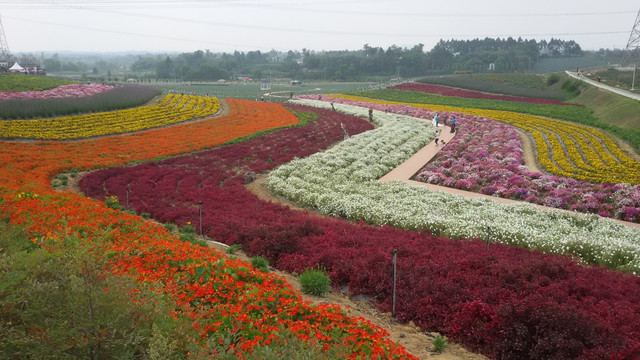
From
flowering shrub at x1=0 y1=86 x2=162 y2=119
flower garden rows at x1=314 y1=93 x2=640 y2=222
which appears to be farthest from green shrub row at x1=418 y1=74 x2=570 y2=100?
flowering shrub at x1=0 y1=86 x2=162 y2=119

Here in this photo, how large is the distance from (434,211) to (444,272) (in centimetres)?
726

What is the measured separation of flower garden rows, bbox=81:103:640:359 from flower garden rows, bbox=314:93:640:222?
11.0 feet

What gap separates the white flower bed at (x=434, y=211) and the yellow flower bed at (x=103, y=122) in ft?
59.0

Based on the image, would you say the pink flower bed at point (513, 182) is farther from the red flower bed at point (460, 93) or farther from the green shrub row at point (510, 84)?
the green shrub row at point (510, 84)

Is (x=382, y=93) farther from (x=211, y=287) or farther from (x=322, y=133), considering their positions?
(x=211, y=287)

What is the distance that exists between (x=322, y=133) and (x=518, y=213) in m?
22.1

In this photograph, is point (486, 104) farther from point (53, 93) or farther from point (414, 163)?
point (53, 93)

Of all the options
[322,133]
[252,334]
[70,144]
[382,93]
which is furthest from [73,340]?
[382,93]

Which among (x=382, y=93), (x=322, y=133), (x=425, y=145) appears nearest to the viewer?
(x=425, y=145)

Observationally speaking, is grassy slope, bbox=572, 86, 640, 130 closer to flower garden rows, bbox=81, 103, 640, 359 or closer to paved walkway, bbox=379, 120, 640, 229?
paved walkway, bbox=379, 120, 640, 229

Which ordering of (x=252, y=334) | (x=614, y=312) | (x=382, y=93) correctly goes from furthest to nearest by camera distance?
(x=382, y=93) → (x=614, y=312) → (x=252, y=334)

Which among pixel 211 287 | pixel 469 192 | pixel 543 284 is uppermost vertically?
pixel 211 287

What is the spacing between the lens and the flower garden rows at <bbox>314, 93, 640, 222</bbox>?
1853 cm

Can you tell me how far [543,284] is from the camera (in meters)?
9.25
